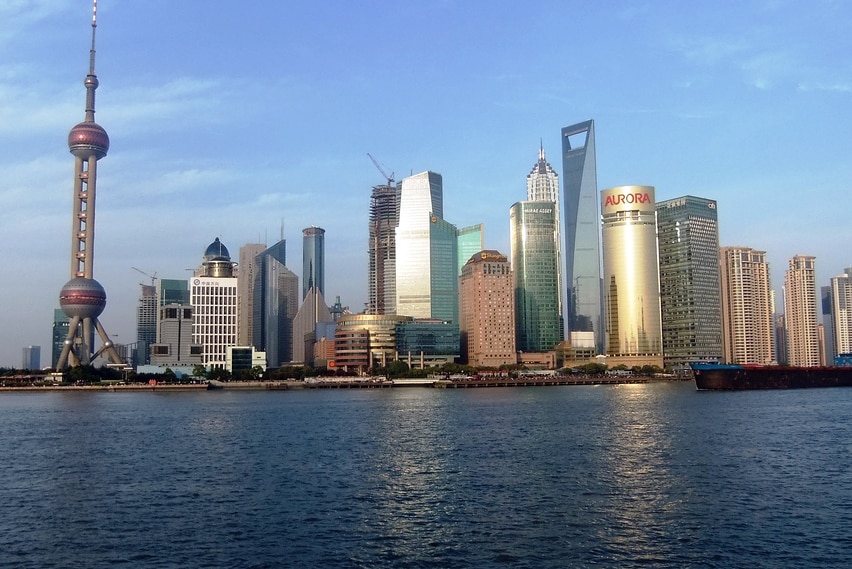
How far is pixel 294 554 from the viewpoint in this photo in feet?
135

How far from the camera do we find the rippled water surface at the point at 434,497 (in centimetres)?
4128

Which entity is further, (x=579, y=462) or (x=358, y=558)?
(x=579, y=462)

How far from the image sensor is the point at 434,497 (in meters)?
55.1

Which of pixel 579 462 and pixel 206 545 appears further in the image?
pixel 579 462

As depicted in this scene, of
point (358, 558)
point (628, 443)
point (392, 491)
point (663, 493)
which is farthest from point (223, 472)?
point (628, 443)

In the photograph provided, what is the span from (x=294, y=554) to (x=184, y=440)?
2213 inches

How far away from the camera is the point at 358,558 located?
40312 millimetres

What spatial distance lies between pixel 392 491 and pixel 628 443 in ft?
115

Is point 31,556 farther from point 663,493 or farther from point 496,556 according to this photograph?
point 663,493

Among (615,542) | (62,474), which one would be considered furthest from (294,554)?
(62,474)

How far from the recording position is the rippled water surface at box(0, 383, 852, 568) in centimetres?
4128

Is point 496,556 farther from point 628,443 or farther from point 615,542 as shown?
point 628,443

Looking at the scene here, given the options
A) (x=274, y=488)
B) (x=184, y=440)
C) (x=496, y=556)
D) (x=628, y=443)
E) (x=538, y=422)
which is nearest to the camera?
(x=496, y=556)

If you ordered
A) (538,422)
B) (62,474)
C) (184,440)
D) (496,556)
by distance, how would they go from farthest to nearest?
(538,422) → (184,440) → (62,474) → (496,556)
